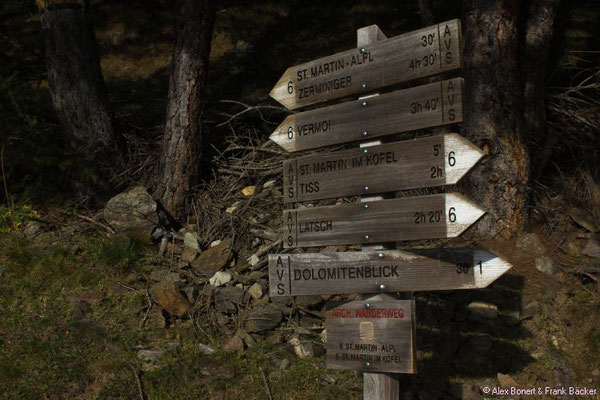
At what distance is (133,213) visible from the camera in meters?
7.97

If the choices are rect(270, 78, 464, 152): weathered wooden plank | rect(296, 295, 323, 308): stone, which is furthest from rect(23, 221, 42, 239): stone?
rect(270, 78, 464, 152): weathered wooden plank

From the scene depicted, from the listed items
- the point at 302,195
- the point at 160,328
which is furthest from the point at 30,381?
the point at 302,195

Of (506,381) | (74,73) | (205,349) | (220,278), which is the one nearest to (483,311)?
(506,381)

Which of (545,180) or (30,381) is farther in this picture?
(545,180)

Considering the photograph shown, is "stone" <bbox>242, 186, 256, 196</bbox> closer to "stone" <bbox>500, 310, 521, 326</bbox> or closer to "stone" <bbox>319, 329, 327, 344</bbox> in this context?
"stone" <bbox>319, 329, 327, 344</bbox>

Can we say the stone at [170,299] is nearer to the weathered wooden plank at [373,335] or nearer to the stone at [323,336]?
the stone at [323,336]

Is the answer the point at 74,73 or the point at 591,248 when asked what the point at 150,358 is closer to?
the point at 74,73

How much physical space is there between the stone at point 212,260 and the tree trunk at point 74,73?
2.35 metres

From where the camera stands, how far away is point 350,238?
14.7 feet

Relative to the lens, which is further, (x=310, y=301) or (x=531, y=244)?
(x=531, y=244)

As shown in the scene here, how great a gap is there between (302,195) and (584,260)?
148 inches

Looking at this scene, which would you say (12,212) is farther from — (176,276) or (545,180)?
(545,180)

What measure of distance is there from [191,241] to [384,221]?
13.1 ft

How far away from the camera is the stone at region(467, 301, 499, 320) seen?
6.23 m
